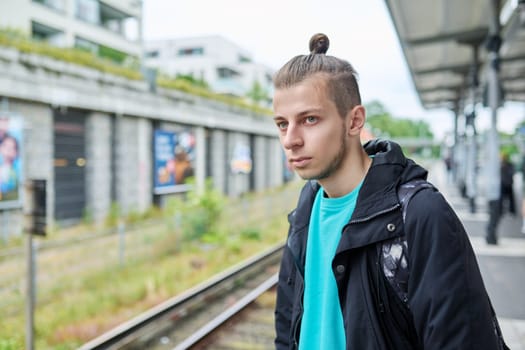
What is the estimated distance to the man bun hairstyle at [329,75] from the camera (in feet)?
4.75

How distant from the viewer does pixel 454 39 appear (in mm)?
13352

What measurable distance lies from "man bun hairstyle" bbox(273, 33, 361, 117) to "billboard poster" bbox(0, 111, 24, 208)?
35.9 ft

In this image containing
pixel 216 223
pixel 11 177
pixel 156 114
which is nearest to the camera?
pixel 11 177

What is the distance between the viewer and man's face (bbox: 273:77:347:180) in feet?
4.74

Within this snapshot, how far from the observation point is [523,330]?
468 cm

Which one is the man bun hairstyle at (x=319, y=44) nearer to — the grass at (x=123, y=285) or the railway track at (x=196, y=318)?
the railway track at (x=196, y=318)

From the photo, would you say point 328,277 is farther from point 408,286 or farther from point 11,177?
point 11,177

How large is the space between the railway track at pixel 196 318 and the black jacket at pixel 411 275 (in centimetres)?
402

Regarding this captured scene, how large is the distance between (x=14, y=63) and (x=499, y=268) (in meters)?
11.7

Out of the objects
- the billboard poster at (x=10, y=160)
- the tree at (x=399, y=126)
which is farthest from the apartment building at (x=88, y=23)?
the tree at (x=399, y=126)

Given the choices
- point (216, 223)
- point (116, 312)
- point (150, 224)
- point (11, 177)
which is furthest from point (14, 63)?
point (116, 312)

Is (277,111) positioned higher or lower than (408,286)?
higher

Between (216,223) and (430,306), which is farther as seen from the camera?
(216,223)

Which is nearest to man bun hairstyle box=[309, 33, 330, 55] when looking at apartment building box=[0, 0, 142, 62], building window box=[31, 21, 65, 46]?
apartment building box=[0, 0, 142, 62]
